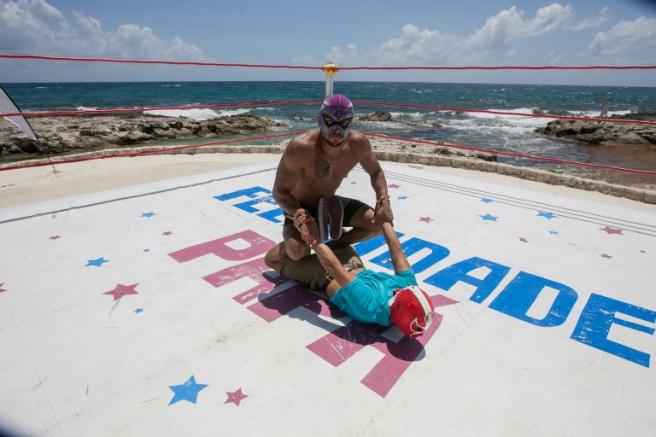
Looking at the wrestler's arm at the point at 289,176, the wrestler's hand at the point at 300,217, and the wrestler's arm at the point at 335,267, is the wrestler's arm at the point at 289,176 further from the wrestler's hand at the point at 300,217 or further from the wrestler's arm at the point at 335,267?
the wrestler's arm at the point at 335,267

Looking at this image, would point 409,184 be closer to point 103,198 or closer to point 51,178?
point 103,198

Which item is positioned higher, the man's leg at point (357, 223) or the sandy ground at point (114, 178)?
the man's leg at point (357, 223)

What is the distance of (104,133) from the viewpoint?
17.5 metres

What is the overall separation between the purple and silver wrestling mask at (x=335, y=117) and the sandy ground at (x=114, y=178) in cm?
372

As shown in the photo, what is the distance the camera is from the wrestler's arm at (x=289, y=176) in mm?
2354

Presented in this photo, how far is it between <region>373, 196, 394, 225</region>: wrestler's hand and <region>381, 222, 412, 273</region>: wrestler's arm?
31 millimetres

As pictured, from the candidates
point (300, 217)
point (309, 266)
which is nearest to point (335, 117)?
point (300, 217)

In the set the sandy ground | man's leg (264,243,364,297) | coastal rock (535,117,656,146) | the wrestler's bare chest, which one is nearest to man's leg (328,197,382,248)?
man's leg (264,243,364,297)

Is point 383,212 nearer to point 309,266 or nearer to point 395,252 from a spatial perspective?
point 395,252

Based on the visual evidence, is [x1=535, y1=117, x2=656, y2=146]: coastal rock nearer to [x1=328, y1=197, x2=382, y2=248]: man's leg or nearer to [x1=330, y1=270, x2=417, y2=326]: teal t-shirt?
[x1=328, y1=197, x2=382, y2=248]: man's leg

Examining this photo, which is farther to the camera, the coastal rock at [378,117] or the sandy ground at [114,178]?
the coastal rock at [378,117]

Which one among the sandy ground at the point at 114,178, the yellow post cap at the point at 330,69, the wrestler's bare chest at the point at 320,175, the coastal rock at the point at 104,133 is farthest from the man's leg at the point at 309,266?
the coastal rock at the point at 104,133

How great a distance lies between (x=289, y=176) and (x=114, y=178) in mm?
4470

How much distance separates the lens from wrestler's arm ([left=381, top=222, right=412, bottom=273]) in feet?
7.66
